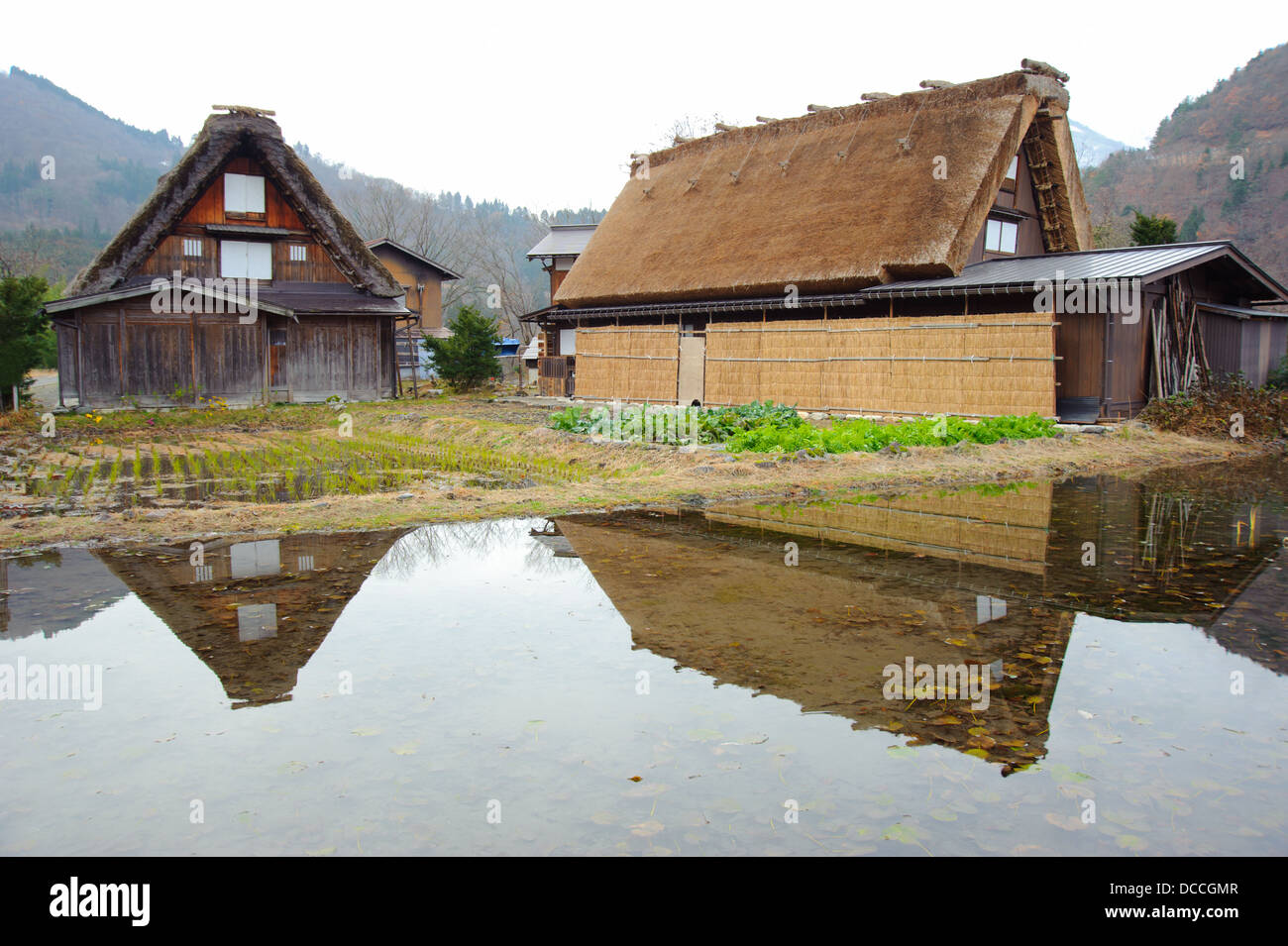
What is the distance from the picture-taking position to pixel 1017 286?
16.9 meters

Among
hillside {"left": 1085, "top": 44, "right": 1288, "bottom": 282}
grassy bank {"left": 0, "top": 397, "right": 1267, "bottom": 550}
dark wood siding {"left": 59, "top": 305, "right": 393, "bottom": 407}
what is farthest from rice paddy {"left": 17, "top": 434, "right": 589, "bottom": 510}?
hillside {"left": 1085, "top": 44, "right": 1288, "bottom": 282}

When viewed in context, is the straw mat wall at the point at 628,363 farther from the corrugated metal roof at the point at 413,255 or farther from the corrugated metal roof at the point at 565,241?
the corrugated metal roof at the point at 413,255

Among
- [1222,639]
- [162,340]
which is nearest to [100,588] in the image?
[1222,639]

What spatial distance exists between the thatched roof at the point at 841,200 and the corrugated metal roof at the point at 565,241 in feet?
26.9

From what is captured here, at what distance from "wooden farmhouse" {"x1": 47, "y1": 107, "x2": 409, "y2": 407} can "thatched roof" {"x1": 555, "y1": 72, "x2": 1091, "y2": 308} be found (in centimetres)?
682

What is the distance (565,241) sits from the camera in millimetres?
37875

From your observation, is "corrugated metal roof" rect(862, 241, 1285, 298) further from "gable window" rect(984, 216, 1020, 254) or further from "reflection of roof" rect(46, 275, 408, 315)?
"reflection of roof" rect(46, 275, 408, 315)

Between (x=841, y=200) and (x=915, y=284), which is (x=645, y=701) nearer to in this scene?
(x=915, y=284)

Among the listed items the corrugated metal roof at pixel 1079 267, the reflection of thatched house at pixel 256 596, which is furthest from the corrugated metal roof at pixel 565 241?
the reflection of thatched house at pixel 256 596

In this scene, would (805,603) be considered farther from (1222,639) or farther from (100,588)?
(100,588)

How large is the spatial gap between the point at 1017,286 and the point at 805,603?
12979 mm

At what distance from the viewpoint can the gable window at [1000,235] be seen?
2145cm

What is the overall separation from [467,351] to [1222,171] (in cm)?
6549

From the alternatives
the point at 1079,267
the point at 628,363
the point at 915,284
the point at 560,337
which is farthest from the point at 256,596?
the point at 560,337
